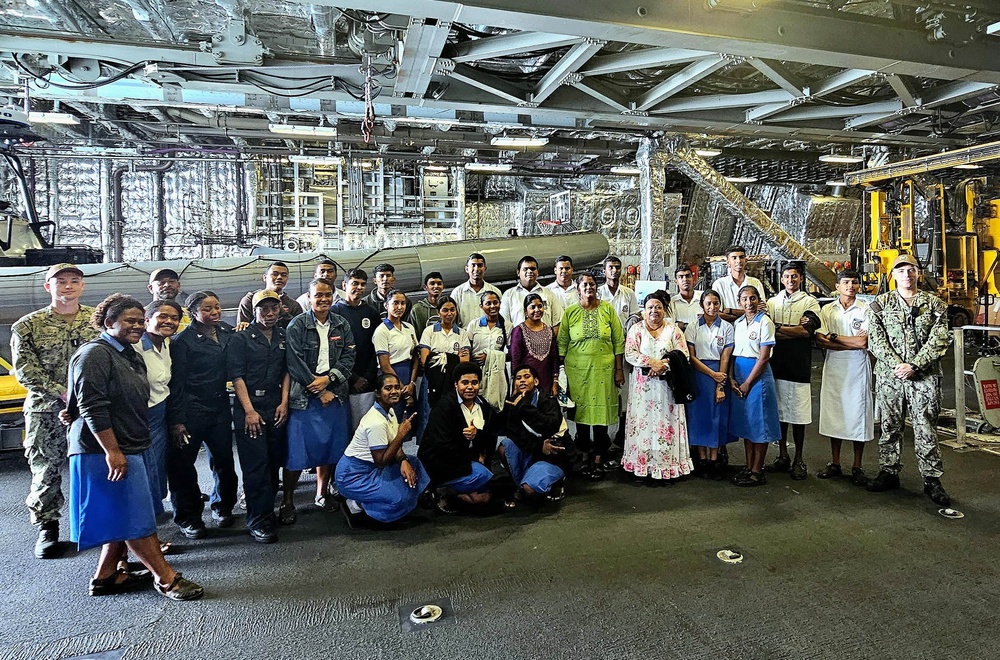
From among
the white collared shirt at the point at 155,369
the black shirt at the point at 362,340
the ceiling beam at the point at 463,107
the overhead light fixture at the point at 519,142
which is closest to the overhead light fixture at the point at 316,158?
the ceiling beam at the point at 463,107

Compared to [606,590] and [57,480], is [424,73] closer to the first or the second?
[57,480]

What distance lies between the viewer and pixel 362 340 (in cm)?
339

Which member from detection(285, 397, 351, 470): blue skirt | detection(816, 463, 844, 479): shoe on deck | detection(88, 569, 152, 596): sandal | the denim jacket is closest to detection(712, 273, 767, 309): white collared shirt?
detection(816, 463, 844, 479): shoe on deck

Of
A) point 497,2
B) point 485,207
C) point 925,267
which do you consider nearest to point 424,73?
point 497,2

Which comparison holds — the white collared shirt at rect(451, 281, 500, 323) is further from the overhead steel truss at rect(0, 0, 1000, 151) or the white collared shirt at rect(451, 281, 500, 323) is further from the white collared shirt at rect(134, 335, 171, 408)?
the white collared shirt at rect(134, 335, 171, 408)

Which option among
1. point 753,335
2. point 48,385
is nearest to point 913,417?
point 753,335

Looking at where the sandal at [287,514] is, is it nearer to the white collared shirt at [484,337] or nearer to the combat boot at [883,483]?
the white collared shirt at [484,337]

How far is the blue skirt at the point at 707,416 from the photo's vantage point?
3605 millimetres

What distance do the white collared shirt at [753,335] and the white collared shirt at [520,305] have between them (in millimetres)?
1175

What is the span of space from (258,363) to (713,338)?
2806 mm

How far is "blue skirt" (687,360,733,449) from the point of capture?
361 centimetres

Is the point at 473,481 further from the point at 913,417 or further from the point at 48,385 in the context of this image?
the point at 913,417

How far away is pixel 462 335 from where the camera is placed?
3.47 metres

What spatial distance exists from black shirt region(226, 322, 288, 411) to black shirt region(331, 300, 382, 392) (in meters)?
0.50
